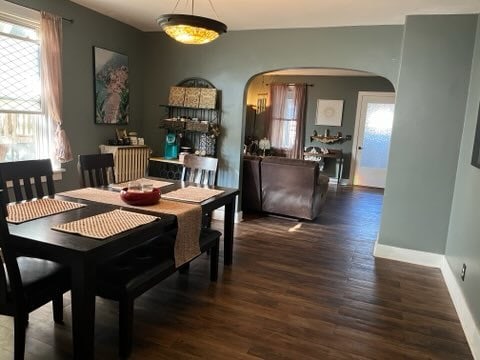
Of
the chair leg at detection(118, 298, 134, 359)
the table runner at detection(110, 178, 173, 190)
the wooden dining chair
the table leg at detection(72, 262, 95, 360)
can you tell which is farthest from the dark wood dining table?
the table runner at detection(110, 178, 173, 190)

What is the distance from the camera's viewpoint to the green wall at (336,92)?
26.8 feet

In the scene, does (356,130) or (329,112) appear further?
(329,112)

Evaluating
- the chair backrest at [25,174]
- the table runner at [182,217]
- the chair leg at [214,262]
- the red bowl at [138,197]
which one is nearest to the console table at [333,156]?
the chair leg at [214,262]

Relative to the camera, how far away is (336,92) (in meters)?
8.46

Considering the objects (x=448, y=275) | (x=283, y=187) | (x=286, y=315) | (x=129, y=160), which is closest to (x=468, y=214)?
(x=448, y=275)

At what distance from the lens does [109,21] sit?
4461 mm

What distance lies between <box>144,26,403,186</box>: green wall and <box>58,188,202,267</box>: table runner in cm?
244

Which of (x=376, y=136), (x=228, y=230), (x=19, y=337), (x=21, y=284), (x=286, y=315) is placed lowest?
(x=286, y=315)

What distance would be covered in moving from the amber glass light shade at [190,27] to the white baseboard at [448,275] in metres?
2.61

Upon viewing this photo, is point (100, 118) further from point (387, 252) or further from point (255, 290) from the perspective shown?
A: point (387, 252)

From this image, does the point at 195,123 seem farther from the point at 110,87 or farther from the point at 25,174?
the point at 25,174

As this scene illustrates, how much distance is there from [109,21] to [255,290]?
367 centimetres

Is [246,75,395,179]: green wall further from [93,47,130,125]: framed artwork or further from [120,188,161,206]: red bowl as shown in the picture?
[120,188,161,206]: red bowl

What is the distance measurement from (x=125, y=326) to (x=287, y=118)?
24.5 ft
